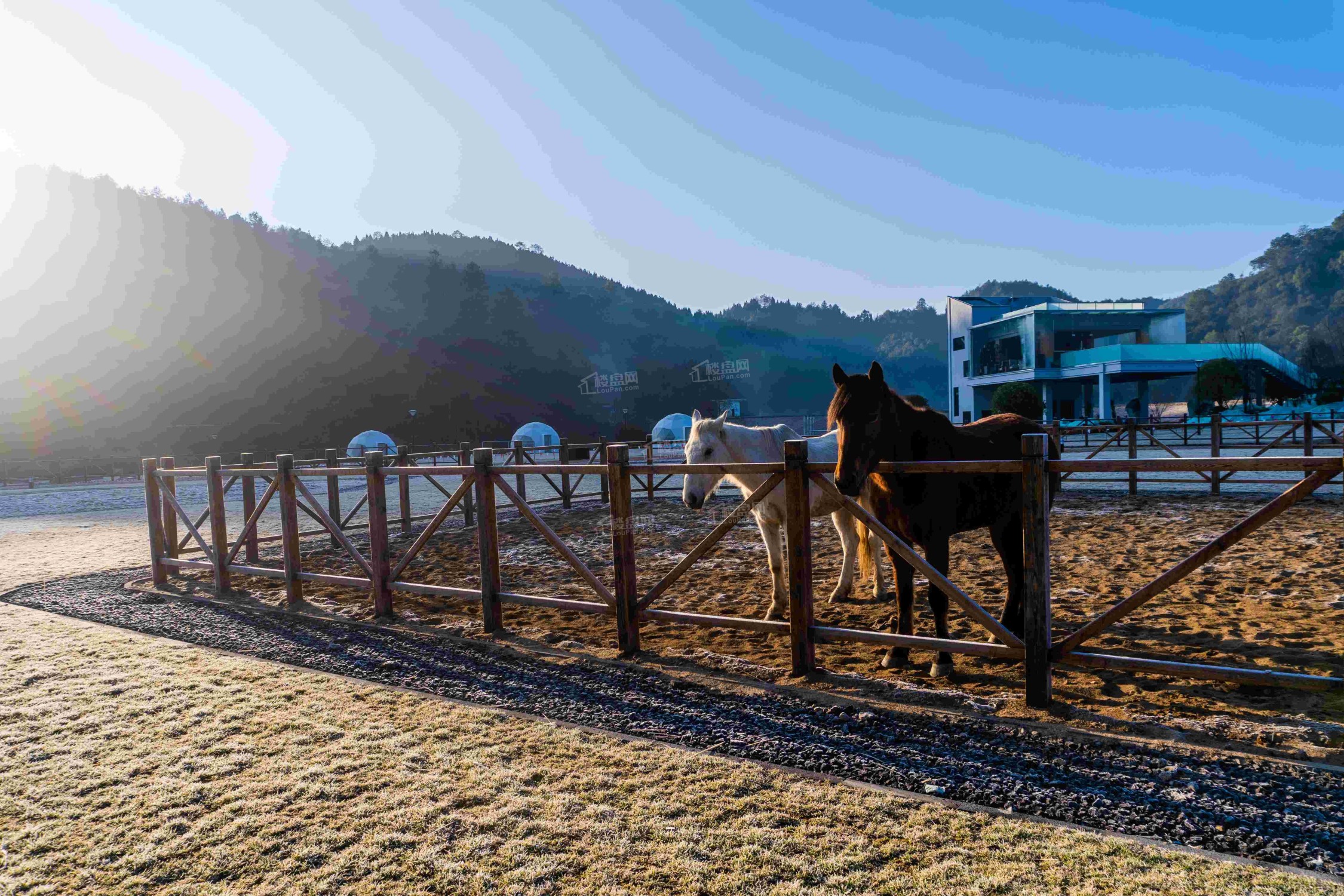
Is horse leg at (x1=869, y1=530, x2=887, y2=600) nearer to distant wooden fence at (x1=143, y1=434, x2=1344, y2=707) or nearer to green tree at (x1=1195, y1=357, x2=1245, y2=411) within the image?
distant wooden fence at (x1=143, y1=434, x2=1344, y2=707)

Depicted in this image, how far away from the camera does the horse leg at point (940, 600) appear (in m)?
4.86

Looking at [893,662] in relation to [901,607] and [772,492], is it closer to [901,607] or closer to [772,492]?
[901,607]

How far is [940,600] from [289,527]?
21.2ft

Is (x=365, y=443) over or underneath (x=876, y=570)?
over

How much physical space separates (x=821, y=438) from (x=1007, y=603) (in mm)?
3157

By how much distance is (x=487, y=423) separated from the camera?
69500mm

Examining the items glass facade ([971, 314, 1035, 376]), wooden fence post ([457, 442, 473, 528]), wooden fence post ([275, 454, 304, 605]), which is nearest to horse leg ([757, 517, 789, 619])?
wooden fence post ([275, 454, 304, 605])

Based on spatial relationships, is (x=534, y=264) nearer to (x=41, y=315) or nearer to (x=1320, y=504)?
(x=41, y=315)

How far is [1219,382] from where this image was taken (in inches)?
1715

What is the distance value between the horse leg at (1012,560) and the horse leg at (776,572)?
1.77 meters

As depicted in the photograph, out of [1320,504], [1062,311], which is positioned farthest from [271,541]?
[1062,311]

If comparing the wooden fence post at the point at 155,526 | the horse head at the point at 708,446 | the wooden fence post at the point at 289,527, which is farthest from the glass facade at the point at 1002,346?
the wooden fence post at the point at 155,526

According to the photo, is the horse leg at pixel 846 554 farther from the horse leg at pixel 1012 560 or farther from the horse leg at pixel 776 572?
the horse leg at pixel 1012 560

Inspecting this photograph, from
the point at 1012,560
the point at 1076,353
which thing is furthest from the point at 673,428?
the point at 1012,560
